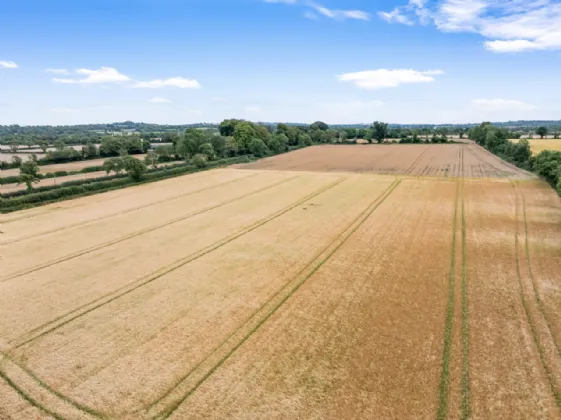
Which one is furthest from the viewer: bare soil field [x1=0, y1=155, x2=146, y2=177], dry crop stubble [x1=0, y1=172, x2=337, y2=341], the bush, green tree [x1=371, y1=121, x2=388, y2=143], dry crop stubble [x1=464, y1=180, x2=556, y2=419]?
green tree [x1=371, y1=121, x2=388, y2=143]

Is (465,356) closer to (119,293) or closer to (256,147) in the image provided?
(119,293)

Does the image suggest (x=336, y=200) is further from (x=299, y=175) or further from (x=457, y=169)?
(x=457, y=169)

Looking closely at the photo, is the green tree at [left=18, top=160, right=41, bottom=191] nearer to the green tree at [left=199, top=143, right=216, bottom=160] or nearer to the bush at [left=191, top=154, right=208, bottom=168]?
the bush at [left=191, top=154, right=208, bottom=168]

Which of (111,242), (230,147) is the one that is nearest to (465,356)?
(111,242)

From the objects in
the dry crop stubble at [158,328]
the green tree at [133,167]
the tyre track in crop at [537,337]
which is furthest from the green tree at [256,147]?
the tyre track in crop at [537,337]

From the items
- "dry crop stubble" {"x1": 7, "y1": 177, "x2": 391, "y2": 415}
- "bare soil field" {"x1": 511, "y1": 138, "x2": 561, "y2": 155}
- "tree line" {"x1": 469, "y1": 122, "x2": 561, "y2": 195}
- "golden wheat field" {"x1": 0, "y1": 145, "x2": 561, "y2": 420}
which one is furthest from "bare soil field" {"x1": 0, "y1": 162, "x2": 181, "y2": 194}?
"bare soil field" {"x1": 511, "y1": 138, "x2": 561, "y2": 155}

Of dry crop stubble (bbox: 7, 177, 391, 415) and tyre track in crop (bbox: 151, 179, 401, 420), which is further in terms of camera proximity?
dry crop stubble (bbox: 7, 177, 391, 415)

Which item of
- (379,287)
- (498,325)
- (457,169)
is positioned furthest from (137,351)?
(457,169)
